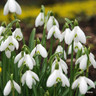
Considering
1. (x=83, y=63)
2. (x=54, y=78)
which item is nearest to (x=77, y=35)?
(x=83, y=63)

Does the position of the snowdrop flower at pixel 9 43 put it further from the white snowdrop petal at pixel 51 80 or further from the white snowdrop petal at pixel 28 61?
the white snowdrop petal at pixel 51 80

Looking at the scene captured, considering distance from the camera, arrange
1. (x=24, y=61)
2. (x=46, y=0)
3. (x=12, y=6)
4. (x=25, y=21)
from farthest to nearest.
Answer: (x=46, y=0)
(x=25, y=21)
(x=12, y=6)
(x=24, y=61)

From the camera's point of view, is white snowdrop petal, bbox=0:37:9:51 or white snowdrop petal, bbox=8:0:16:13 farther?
white snowdrop petal, bbox=8:0:16:13

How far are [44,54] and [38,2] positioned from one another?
7945mm

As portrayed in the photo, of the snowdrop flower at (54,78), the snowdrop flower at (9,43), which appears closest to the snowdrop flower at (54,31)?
the snowdrop flower at (9,43)

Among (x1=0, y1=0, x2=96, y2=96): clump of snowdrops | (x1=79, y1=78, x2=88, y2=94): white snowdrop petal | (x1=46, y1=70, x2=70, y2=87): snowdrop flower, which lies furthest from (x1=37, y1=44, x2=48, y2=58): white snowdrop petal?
(x1=79, y1=78, x2=88, y2=94): white snowdrop petal

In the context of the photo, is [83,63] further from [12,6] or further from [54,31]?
[12,6]

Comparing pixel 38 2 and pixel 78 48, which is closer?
pixel 78 48

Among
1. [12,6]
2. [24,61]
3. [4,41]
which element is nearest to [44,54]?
[24,61]

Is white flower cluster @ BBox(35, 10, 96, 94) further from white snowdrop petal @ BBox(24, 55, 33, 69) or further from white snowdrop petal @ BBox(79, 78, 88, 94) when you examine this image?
white snowdrop petal @ BBox(24, 55, 33, 69)

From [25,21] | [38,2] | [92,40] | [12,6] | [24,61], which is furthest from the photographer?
[38,2]

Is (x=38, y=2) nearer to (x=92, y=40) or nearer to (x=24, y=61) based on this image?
(x=92, y=40)

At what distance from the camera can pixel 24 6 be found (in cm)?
1014

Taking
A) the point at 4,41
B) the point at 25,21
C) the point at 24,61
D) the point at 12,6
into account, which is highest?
the point at 25,21
